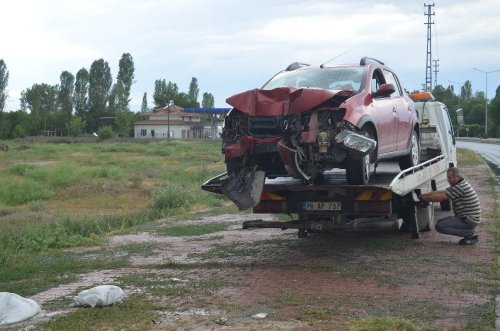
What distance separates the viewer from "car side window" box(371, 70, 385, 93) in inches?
390

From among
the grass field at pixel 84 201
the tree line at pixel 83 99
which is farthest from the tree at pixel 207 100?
the grass field at pixel 84 201

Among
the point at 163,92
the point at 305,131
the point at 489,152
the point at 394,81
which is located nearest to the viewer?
the point at 305,131

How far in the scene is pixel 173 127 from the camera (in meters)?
111

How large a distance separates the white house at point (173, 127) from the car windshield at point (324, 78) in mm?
98184

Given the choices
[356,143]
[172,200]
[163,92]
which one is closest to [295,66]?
→ [356,143]

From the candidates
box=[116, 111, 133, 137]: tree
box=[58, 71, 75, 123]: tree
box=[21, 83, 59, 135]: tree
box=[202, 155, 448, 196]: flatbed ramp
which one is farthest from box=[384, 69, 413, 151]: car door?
box=[58, 71, 75, 123]: tree

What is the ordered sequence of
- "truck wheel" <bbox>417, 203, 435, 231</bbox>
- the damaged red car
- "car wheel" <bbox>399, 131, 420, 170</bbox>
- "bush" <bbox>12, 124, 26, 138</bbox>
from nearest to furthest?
1. the damaged red car
2. "car wheel" <bbox>399, 131, 420, 170</bbox>
3. "truck wheel" <bbox>417, 203, 435, 231</bbox>
4. "bush" <bbox>12, 124, 26, 138</bbox>

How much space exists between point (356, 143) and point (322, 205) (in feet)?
4.84

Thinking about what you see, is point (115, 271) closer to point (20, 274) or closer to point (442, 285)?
point (20, 274)

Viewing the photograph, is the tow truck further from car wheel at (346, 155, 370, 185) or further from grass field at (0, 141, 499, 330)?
grass field at (0, 141, 499, 330)

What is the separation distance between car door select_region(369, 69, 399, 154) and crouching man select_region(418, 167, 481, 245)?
113cm

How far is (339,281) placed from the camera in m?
8.19

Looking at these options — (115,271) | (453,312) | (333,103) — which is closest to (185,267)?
(115,271)

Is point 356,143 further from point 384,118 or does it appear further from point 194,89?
point 194,89
